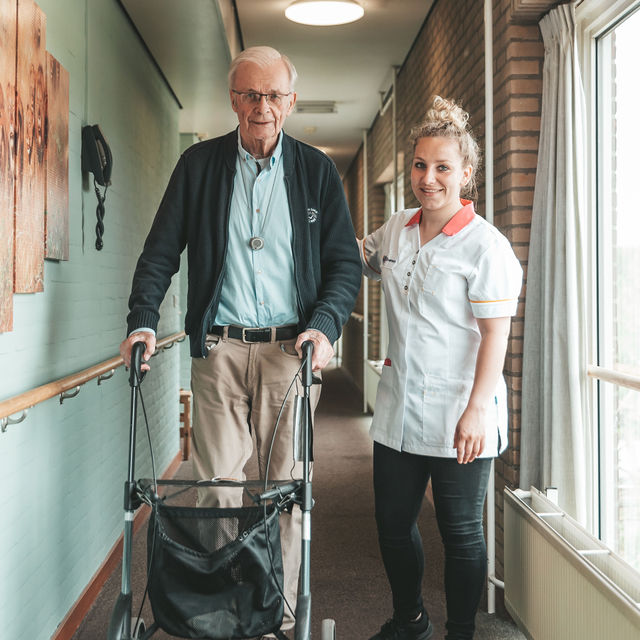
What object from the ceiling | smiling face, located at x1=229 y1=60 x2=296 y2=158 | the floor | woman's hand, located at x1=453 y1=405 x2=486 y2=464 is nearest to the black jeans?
woman's hand, located at x1=453 y1=405 x2=486 y2=464

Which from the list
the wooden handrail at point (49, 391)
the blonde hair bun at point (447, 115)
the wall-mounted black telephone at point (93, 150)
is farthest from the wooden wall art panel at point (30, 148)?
the blonde hair bun at point (447, 115)

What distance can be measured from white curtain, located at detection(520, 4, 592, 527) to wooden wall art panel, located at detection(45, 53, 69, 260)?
5.75 feet

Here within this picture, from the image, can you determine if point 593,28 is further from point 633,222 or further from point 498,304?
point 498,304

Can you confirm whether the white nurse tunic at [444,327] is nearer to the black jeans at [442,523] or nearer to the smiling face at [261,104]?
the black jeans at [442,523]

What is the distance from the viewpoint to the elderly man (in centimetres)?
223

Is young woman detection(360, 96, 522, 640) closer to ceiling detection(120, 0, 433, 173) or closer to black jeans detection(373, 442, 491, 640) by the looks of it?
black jeans detection(373, 442, 491, 640)

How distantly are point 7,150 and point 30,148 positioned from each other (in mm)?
200

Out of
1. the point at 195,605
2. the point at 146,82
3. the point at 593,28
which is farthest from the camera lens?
the point at 146,82

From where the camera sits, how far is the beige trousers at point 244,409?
2.28 m

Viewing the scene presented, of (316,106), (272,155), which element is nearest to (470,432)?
(272,155)

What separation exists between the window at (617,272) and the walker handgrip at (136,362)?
159 centimetres

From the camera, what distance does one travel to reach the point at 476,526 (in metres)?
2.29

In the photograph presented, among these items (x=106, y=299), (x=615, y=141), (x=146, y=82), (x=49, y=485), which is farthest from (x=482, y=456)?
(x=146, y=82)

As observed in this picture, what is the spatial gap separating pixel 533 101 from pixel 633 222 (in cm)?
71
